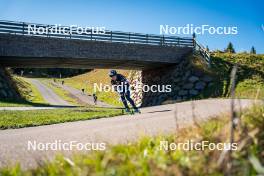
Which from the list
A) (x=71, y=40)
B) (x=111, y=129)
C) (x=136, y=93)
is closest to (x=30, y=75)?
(x=136, y=93)

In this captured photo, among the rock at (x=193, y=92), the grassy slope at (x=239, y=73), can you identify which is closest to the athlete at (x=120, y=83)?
the grassy slope at (x=239, y=73)

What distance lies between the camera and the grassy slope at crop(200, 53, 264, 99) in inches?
1152

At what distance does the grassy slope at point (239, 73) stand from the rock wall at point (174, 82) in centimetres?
119

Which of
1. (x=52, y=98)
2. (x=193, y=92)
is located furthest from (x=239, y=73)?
(x=52, y=98)

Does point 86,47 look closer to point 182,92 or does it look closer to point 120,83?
point 182,92

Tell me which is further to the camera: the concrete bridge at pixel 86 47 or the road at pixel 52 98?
the road at pixel 52 98

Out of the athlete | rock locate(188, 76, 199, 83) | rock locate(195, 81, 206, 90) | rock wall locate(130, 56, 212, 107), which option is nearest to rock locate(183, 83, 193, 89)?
rock wall locate(130, 56, 212, 107)

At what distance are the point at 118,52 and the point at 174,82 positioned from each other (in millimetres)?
5561

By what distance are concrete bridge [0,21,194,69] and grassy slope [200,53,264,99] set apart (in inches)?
138

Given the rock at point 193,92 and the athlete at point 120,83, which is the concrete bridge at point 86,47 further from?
the athlete at point 120,83

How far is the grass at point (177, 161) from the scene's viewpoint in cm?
329

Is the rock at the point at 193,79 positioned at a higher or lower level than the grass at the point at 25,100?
higher

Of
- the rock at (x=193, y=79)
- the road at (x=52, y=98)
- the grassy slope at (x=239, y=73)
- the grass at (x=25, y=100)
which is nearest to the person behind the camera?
the grass at (x=25, y=100)

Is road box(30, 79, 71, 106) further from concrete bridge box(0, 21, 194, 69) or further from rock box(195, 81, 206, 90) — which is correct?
rock box(195, 81, 206, 90)
